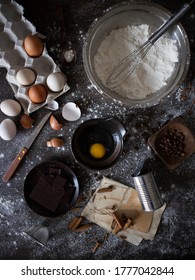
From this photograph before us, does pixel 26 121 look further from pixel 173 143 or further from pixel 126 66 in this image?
pixel 173 143

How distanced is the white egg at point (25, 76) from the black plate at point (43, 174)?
1.00 feet

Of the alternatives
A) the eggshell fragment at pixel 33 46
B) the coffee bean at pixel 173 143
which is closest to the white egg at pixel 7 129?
the eggshell fragment at pixel 33 46

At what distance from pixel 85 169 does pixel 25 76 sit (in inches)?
16.4

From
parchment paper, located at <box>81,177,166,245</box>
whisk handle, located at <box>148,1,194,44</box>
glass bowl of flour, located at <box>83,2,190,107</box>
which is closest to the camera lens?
whisk handle, located at <box>148,1,194,44</box>

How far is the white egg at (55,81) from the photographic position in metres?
1.36

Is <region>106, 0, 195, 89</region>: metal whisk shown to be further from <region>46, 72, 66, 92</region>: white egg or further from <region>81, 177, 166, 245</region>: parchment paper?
<region>81, 177, 166, 245</region>: parchment paper

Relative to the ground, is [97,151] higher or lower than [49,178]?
higher

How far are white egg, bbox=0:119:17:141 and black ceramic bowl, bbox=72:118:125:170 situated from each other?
0.23 meters

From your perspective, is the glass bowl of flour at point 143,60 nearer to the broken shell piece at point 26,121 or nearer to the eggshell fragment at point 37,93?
the eggshell fragment at point 37,93

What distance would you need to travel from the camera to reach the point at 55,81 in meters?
1.36

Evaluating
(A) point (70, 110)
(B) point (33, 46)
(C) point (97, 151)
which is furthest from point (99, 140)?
(B) point (33, 46)

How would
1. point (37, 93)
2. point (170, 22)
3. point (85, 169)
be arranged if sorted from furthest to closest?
point (85, 169)
point (37, 93)
point (170, 22)

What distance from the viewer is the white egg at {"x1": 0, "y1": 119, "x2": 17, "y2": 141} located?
1.40 m

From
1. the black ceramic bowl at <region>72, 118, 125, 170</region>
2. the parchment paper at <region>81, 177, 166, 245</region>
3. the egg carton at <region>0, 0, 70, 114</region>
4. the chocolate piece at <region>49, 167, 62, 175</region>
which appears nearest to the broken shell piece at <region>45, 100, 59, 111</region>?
the egg carton at <region>0, 0, 70, 114</region>
